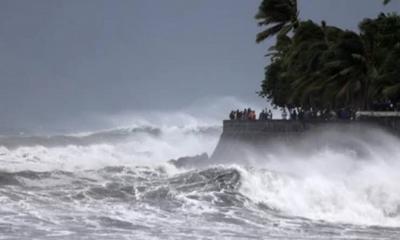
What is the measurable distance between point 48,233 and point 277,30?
28671 mm

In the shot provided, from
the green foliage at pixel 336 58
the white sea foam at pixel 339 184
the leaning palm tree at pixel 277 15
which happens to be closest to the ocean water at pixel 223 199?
the white sea foam at pixel 339 184

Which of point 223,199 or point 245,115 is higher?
point 245,115

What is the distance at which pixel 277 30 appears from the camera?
1697 inches

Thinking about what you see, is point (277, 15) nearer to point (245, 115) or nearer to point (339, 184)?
point (245, 115)

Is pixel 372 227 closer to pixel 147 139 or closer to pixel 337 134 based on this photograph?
pixel 337 134

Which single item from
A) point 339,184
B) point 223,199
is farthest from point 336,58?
point 223,199

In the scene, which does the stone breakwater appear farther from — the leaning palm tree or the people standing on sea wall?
the leaning palm tree

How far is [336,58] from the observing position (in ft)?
117

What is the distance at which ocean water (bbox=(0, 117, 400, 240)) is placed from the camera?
55.4 ft

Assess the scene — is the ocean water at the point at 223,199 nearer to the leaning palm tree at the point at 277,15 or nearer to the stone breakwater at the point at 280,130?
the stone breakwater at the point at 280,130

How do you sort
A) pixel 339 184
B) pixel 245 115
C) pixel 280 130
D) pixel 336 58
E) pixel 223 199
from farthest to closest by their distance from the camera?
pixel 245 115 → pixel 336 58 → pixel 280 130 → pixel 339 184 → pixel 223 199

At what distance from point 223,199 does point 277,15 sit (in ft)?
72.5

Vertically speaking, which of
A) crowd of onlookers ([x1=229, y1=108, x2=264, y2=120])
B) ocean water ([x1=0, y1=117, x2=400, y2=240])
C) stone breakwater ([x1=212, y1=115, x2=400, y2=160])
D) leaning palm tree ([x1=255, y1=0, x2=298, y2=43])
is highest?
leaning palm tree ([x1=255, y1=0, x2=298, y2=43])

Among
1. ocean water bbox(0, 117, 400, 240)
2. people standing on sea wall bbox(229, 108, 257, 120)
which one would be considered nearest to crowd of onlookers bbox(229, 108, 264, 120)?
people standing on sea wall bbox(229, 108, 257, 120)
